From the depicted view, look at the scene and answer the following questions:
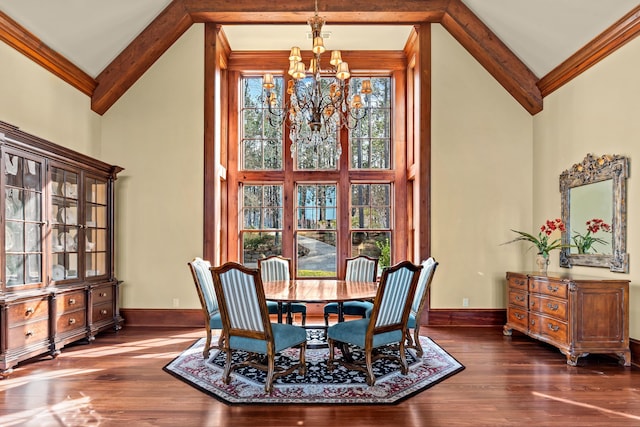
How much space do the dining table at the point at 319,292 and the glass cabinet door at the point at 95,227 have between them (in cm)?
214

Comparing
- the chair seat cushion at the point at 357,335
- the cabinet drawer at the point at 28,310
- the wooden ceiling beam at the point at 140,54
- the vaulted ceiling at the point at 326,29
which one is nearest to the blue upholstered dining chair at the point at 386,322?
the chair seat cushion at the point at 357,335

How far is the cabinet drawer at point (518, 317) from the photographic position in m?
4.61

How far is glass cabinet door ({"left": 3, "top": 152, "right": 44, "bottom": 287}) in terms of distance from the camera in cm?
366

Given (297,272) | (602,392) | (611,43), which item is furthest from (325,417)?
(611,43)

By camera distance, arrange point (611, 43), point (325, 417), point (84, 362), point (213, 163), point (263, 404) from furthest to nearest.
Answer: point (213, 163) → point (611, 43) → point (84, 362) → point (263, 404) → point (325, 417)

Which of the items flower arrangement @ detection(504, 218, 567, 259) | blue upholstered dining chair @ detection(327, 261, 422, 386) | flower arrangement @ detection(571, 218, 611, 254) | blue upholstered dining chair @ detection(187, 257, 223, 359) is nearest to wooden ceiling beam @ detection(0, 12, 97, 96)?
blue upholstered dining chair @ detection(187, 257, 223, 359)

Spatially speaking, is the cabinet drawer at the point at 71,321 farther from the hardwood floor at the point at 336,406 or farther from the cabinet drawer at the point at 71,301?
the hardwood floor at the point at 336,406

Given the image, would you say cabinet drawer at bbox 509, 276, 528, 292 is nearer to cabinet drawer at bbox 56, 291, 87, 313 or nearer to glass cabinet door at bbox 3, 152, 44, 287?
cabinet drawer at bbox 56, 291, 87, 313

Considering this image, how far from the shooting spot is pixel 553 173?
510 centimetres

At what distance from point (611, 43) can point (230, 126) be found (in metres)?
4.73

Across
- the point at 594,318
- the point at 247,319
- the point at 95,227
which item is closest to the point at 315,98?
the point at 247,319

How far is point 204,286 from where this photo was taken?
151 inches

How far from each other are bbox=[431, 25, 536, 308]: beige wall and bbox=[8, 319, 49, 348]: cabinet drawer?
170 inches

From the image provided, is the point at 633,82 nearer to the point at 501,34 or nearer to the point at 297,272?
the point at 501,34
